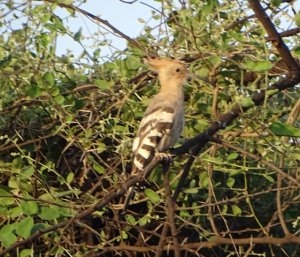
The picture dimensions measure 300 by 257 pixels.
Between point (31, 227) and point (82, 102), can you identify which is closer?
point (31, 227)

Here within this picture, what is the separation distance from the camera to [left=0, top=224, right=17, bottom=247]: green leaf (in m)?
4.11

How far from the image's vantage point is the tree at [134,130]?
4.14 m

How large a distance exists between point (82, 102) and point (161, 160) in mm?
655

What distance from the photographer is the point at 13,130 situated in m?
4.64

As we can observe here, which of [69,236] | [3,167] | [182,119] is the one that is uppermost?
[182,119]

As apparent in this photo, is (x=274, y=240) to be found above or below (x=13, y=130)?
below

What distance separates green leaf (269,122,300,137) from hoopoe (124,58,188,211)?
1.79 ft

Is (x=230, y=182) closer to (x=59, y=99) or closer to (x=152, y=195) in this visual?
(x=152, y=195)

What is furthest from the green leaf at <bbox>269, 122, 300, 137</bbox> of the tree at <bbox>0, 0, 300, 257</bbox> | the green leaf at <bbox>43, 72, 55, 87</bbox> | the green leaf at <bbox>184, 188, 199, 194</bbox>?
the green leaf at <bbox>43, 72, 55, 87</bbox>

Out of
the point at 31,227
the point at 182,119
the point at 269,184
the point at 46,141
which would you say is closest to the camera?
the point at 31,227

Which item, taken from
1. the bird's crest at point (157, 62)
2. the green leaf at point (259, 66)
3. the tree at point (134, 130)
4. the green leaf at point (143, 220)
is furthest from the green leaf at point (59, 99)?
the green leaf at point (259, 66)

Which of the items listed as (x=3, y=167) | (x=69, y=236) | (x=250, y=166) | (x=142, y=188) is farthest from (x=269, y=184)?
(x=3, y=167)

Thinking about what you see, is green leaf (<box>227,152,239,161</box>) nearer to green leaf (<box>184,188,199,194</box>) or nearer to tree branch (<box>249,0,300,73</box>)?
green leaf (<box>184,188,199,194</box>)

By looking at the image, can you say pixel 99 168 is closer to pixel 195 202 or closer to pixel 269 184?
pixel 195 202
